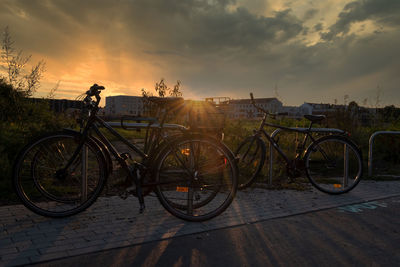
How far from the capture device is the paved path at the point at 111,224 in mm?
2584

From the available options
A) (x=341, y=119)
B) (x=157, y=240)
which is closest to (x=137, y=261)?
(x=157, y=240)

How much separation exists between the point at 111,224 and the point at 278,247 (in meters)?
1.69

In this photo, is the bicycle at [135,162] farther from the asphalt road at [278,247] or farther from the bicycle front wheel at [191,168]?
the asphalt road at [278,247]

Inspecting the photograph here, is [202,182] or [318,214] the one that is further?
[318,214]

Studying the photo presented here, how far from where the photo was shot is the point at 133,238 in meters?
2.86

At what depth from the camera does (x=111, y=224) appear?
3.19 meters

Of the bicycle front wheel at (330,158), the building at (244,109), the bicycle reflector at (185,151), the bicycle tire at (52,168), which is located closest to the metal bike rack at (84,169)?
the bicycle tire at (52,168)

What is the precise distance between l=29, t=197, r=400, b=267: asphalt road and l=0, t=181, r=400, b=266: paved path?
161 millimetres

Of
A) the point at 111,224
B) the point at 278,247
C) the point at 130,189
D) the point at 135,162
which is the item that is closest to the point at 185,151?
the point at 135,162

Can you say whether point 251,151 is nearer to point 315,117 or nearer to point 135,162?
point 315,117

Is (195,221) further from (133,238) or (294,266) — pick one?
(294,266)

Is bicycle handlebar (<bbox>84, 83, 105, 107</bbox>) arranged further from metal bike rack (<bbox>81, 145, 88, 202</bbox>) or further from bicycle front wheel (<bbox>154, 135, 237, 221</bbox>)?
bicycle front wheel (<bbox>154, 135, 237, 221</bbox>)

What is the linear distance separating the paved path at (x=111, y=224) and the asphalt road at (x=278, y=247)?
0.53ft

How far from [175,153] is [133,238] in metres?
0.96
